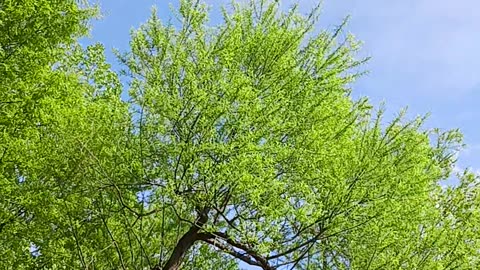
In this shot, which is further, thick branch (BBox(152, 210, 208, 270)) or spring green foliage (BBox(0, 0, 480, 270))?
thick branch (BBox(152, 210, 208, 270))

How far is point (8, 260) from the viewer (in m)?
8.34

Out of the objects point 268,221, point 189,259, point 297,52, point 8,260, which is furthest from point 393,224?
point 8,260

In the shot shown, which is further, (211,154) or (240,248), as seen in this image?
(240,248)

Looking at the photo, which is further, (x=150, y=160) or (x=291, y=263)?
(x=291, y=263)

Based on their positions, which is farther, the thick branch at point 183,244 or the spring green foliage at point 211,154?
the thick branch at point 183,244

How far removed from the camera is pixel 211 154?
7.24 meters

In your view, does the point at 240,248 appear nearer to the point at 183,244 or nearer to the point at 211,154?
the point at 183,244

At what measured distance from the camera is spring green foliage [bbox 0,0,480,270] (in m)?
7.31

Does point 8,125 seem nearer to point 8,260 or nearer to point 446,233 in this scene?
point 8,260

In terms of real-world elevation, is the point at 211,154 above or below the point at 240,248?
above

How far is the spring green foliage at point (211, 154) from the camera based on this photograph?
731 centimetres

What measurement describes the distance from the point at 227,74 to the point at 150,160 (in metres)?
1.30

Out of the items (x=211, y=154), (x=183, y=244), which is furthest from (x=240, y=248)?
(x=211, y=154)

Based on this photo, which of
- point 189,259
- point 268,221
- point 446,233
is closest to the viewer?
point 268,221
